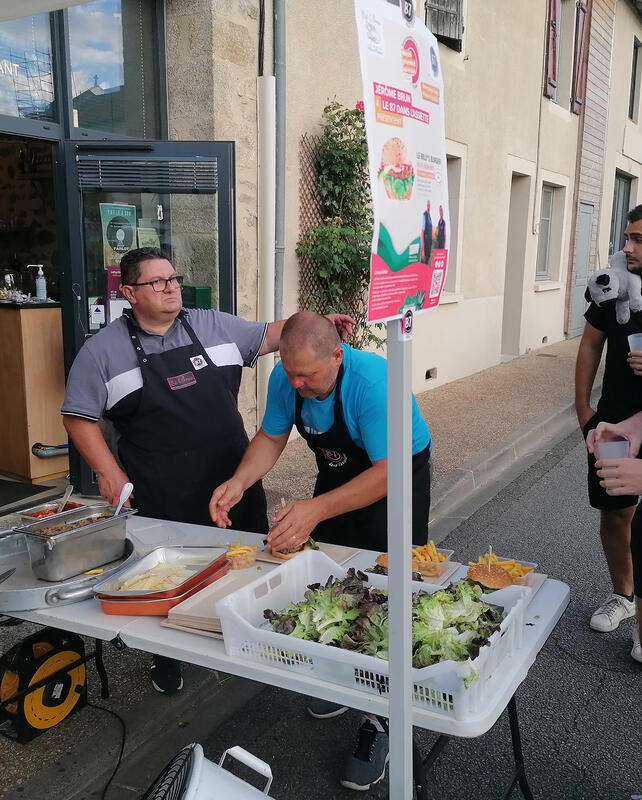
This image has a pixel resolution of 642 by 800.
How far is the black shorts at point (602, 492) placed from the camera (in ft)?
10.9

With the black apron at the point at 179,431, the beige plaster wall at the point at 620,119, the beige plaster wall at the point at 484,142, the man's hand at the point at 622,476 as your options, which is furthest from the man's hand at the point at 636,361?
the beige plaster wall at the point at 620,119

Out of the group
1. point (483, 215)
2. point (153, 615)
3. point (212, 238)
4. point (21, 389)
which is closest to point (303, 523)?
point (153, 615)

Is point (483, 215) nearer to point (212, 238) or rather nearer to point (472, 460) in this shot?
point (472, 460)

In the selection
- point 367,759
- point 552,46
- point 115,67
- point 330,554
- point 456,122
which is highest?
point 552,46

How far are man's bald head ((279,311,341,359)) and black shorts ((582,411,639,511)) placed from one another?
1551 millimetres

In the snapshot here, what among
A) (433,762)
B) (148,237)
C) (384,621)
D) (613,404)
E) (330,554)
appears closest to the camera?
(384,621)

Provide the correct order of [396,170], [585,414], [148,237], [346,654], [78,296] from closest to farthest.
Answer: [396,170] → [346,654] → [585,414] → [78,296] → [148,237]

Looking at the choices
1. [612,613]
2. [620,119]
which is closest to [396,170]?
[612,613]

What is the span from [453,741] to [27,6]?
2.97 meters

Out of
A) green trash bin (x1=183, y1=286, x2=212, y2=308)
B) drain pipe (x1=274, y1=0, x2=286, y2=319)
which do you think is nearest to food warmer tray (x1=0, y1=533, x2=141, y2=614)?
green trash bin (x1=183, y1=286, x2=212, y2=308)

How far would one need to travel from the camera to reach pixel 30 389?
5395mm

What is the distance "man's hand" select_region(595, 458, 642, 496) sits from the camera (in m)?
2.42

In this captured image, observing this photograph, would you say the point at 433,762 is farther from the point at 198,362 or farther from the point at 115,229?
the point at 115,229

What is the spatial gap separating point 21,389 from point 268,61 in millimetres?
3251
